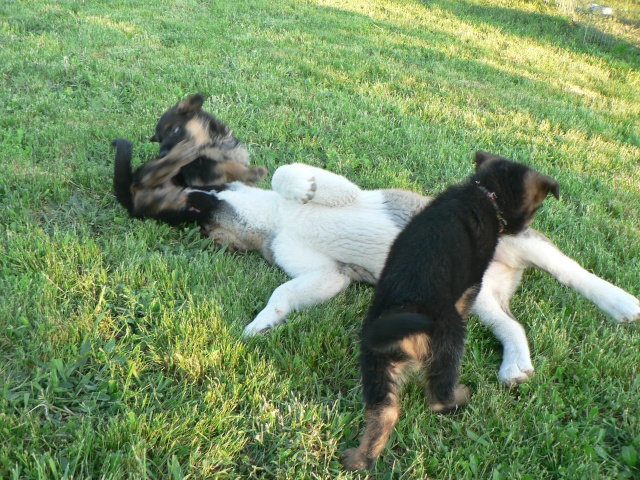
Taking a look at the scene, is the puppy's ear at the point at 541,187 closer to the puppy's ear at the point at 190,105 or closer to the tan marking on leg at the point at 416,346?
the tan marking on leg at the point at 416,346

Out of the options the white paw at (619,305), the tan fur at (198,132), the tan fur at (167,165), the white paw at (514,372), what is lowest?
the white paw at (514,372)

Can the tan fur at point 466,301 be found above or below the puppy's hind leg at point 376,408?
above

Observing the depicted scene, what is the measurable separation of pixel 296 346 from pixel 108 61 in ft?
18.8

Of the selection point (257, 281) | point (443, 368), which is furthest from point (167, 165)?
point (443, 368)

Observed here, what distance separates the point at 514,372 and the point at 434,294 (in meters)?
0.67

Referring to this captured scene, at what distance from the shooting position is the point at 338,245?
3.85m

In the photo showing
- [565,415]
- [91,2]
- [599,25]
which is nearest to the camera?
[565,415]

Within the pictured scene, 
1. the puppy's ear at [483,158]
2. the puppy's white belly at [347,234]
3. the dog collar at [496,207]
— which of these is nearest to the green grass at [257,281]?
the puppy's white belly at [347,234]

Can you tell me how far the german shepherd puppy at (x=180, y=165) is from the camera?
164 inches

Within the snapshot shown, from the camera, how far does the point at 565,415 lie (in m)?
2.67

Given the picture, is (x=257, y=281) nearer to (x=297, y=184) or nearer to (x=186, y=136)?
(x=297, y=184)

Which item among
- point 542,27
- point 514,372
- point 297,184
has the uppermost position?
point 542,27

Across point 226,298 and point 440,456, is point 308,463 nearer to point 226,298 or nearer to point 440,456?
point 440,456

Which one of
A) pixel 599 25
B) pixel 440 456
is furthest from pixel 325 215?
pixel 599 25
